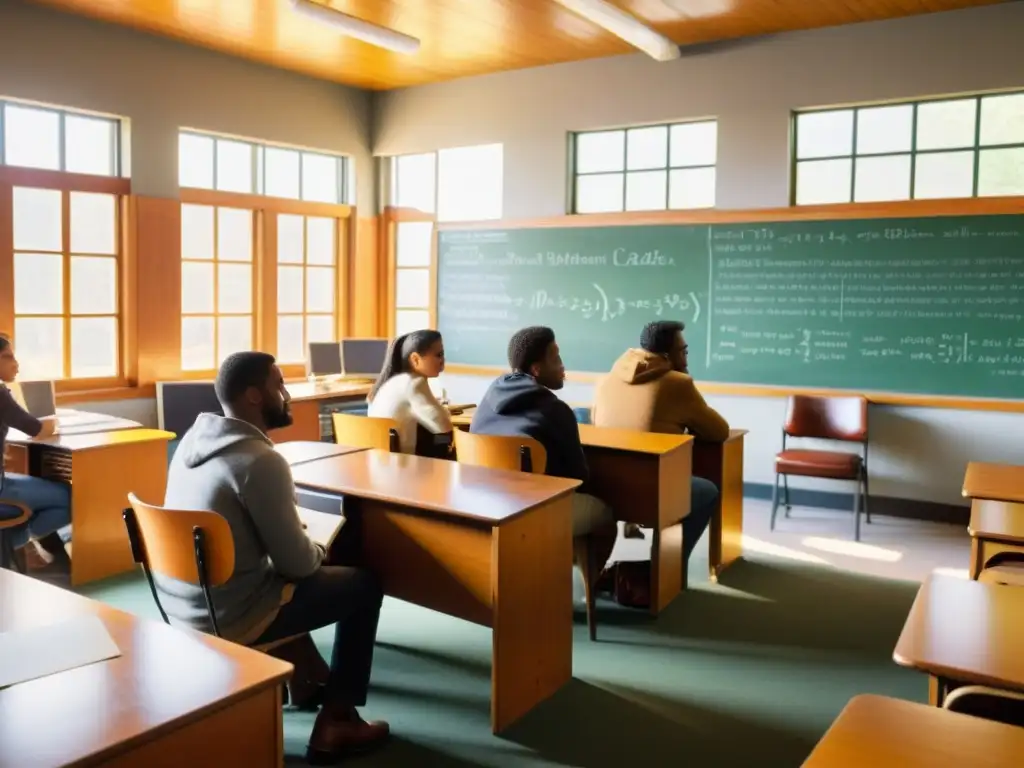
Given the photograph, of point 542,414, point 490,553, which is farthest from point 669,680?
point 542,414

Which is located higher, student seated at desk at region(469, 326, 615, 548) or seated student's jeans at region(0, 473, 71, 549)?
student seated at desk at region(469, 326, 615, 548)

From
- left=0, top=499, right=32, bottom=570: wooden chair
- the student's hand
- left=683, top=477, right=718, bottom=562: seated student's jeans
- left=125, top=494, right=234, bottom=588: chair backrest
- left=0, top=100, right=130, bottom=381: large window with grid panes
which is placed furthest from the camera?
left=0, top=100, right=130, bottom=381: large window with grid panes

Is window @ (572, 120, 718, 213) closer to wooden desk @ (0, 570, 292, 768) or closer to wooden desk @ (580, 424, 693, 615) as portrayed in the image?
wooden desk @ (580, 424, 693, 615)

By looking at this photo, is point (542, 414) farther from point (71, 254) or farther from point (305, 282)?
point (305, 282)

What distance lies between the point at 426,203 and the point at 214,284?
6.02ft

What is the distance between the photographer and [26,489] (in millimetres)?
4043

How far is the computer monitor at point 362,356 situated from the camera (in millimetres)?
6680

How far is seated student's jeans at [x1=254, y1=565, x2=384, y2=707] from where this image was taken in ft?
8.23

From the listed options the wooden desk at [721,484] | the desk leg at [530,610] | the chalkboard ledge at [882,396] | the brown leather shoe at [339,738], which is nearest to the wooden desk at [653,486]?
the wooden desk at [721,484]

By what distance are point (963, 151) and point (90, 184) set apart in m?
5.23

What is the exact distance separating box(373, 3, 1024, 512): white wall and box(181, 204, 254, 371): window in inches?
65.1

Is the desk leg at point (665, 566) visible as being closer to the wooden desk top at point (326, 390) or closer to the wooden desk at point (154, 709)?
the wooden desk at point (154, 709)

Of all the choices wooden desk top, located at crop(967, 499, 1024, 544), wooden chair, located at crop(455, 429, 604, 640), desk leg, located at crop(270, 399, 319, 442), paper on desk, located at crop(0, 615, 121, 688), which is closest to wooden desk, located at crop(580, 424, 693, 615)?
wooden chair, located at crop(455, 429, 604, 640)

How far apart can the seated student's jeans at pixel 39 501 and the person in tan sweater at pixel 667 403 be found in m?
2.52
